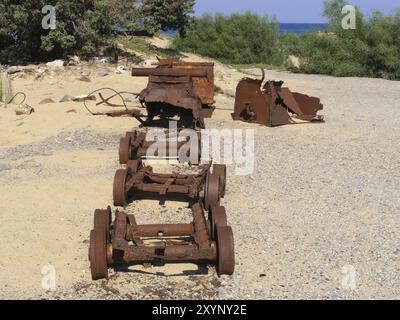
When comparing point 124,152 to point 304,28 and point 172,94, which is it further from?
point 304,28

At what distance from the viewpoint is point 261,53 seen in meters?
27.7

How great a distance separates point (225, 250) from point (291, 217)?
5.32ft

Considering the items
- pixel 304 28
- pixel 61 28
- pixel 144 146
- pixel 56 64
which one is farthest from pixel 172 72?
pixel 304 28

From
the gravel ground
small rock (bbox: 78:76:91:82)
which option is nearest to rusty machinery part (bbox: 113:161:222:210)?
the gravel ground

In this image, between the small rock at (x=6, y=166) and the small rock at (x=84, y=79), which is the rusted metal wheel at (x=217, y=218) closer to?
the small rock at (x=6, y=166)

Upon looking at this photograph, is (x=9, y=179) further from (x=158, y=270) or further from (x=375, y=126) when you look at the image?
(x=375, y=126)

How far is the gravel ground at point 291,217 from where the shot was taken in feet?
14.0

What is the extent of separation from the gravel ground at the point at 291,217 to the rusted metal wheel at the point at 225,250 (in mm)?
111

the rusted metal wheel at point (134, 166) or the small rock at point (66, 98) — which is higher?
the rusted metal wheel at point (134, 166)

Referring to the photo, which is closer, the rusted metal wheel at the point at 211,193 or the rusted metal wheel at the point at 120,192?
the rusted metal wheel at the point at 211,193

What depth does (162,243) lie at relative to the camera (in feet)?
14.6

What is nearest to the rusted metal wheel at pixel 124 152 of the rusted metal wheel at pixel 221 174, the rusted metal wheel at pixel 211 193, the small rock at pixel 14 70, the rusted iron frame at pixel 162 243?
the rusted metal wheel at pixel 221 174
